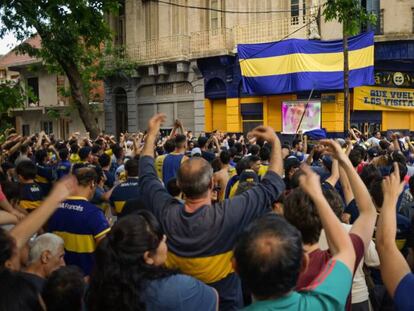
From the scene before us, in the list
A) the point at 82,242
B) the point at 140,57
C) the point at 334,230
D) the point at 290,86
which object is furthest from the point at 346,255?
→ the point at 140,57

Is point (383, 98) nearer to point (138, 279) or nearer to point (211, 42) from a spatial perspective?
point (211, 42)

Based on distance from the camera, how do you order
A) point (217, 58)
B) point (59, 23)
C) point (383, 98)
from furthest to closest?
point (217, 58) < point (383, 98) < point (59, 23)

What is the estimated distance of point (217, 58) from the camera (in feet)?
68.9

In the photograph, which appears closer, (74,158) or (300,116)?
(74,158)

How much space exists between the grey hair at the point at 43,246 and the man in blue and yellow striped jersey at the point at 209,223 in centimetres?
79

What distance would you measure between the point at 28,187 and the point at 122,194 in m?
1.33

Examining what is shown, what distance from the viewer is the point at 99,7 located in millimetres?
10109

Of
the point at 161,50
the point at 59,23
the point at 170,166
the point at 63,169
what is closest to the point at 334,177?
the point at 170,166

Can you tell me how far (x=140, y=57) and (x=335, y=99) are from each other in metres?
10.1

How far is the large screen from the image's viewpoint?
1875 cm

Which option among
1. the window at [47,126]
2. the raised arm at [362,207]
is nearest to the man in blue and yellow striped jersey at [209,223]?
the raised arm at [362,207]

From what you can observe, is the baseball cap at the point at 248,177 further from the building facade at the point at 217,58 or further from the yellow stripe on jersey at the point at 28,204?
the building facade at the point at 217,58

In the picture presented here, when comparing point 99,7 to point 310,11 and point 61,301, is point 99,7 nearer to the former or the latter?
point 61,301

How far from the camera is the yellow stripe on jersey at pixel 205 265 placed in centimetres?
302
